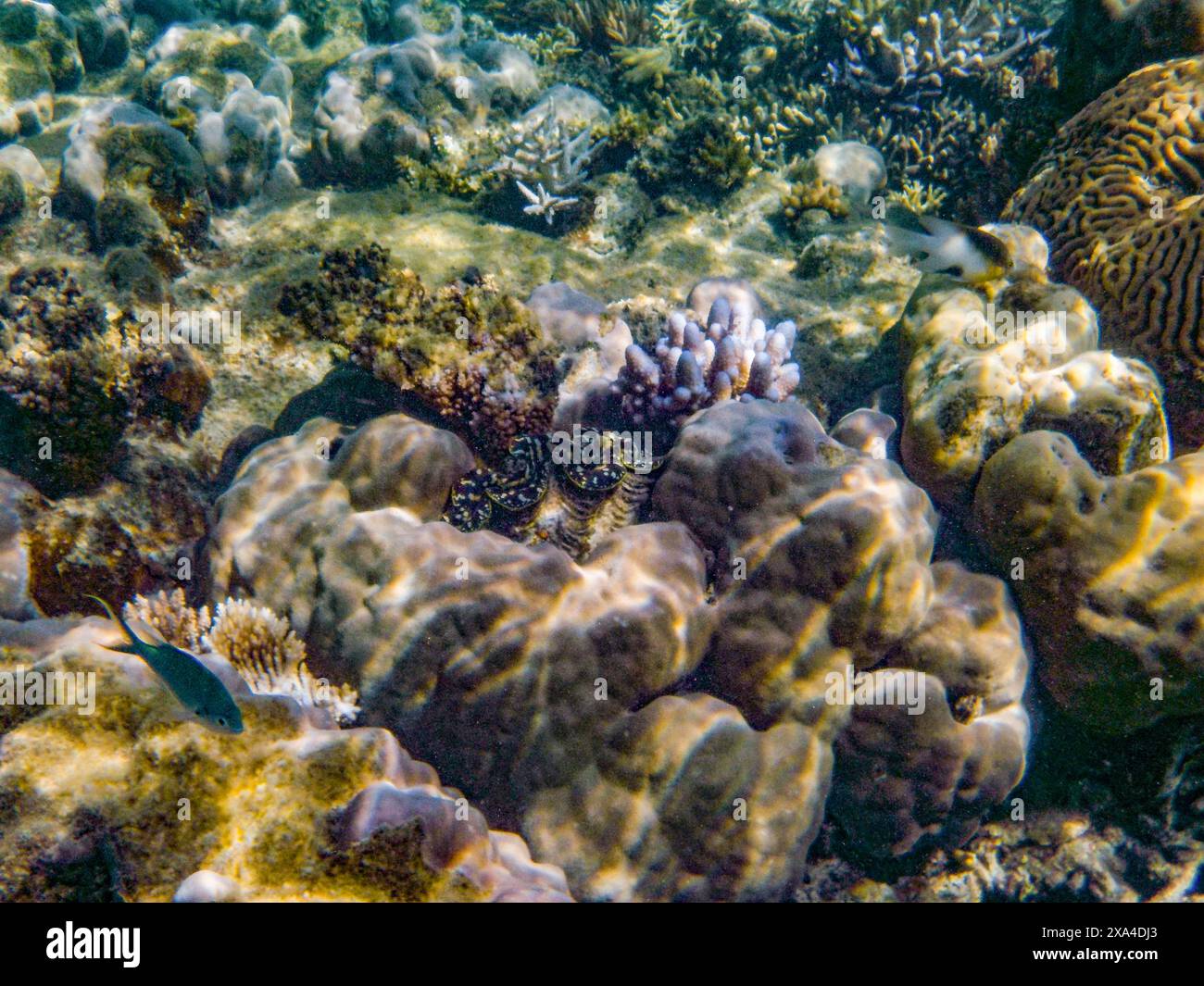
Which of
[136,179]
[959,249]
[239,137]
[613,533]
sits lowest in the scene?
[613,533]

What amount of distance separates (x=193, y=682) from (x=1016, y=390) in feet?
16.5

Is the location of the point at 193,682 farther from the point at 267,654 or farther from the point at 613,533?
the point at 613,533

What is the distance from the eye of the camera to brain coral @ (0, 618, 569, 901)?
2.76 metres

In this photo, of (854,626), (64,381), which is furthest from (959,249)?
(64,381)

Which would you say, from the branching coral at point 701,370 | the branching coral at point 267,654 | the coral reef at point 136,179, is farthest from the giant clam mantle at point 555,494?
the coral reef at point 136,179

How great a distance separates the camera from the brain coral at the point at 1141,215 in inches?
182

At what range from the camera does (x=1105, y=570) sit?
385cm

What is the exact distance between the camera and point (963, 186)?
7402mm

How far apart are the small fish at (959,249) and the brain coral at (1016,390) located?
33cm

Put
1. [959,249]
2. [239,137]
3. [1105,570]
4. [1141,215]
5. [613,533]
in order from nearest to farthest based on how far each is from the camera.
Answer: [1105,570]
[613,533]
[959,249]
[1141,215]
[239,137]

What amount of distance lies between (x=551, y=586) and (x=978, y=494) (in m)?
2.92

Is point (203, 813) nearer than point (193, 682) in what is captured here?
No
